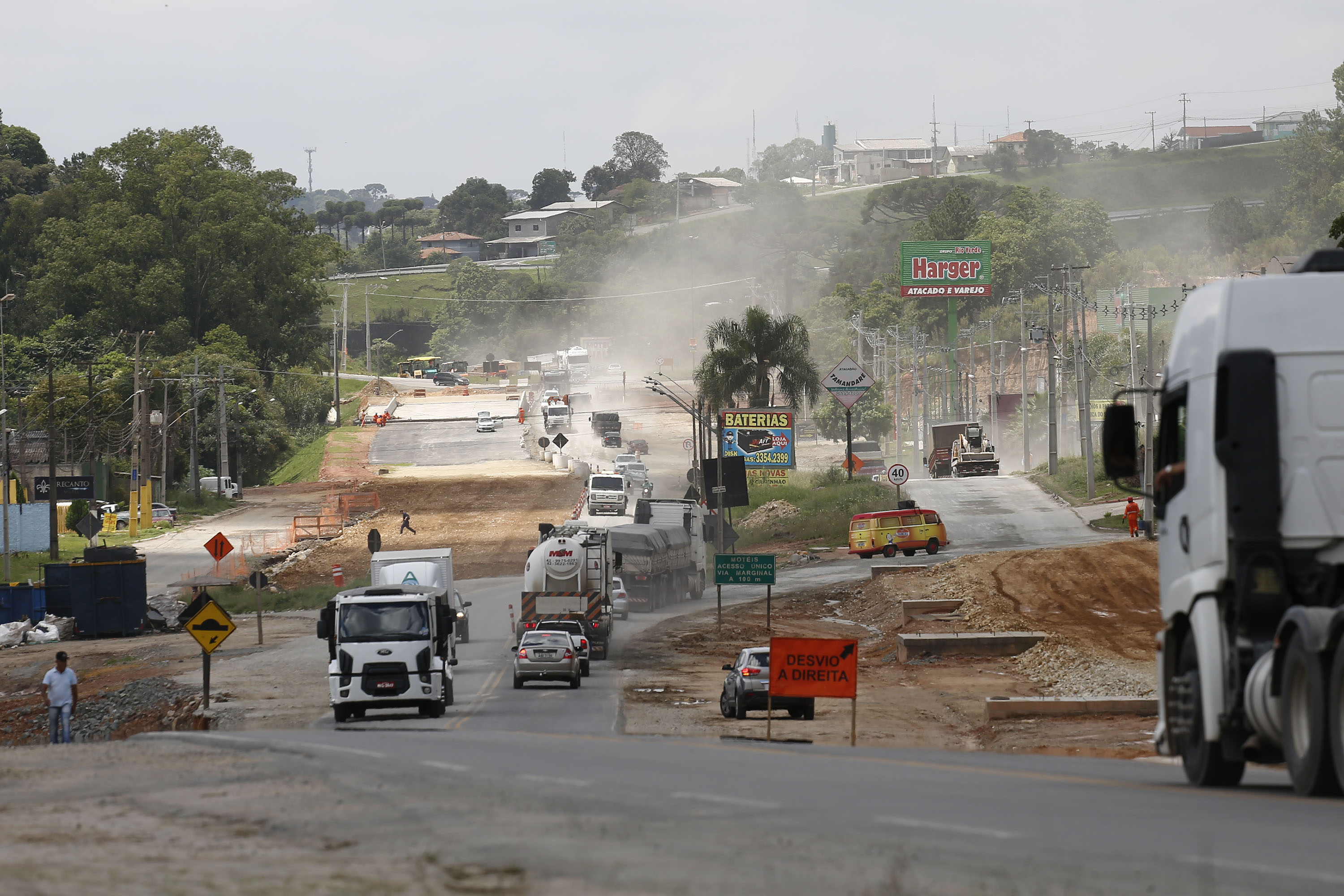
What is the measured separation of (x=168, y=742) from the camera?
19.0m

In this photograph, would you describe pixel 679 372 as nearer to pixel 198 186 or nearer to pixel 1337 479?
pixel 198 186

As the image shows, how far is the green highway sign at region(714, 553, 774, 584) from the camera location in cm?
3862

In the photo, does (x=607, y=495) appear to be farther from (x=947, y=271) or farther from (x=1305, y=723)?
(x=947, y=271)

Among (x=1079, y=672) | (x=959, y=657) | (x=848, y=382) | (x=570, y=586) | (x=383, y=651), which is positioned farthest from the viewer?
(x=848, y=382)

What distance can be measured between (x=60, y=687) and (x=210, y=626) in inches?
121

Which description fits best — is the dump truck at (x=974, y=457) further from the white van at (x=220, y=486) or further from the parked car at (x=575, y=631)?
the parked car at (x=575, y=631)

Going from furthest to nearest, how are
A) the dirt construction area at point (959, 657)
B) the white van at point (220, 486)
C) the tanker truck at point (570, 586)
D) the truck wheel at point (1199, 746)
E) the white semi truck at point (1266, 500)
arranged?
1. the white van at point (220, 486)
2. the tanker truck at point (570, 586)
3. the dirt construction area at point (959, 657)
4. the truck wheel at point (1199, 746)
5. the white semi truck at point (1266, 500)

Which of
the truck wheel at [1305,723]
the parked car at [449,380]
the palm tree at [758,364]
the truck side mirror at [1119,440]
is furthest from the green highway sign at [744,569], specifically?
the parked car at [449,380]

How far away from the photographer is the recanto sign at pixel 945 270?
509 ft

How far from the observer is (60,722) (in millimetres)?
26328

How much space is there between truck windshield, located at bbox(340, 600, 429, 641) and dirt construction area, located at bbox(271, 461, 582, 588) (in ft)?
121

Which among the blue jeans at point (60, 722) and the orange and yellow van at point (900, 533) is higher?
the orange and yellow van at point (900, 533)

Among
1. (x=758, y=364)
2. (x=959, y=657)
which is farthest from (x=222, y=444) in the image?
(x=959, y=657)

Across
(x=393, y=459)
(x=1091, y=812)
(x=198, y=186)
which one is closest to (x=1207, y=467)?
(x=1091, y=812)
